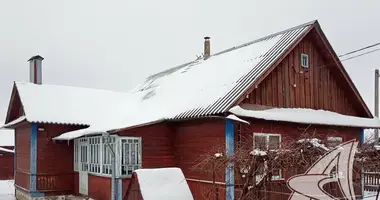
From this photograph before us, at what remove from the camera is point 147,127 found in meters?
15.0

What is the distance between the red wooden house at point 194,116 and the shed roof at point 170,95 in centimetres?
5

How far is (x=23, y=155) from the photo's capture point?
63.7 ft

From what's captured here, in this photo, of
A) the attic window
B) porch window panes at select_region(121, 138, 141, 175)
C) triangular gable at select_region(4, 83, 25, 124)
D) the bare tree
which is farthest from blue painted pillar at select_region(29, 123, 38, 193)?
the bare tree

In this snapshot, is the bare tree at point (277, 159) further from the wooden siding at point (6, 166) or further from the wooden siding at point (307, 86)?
the wooden siding at point (6, 166)

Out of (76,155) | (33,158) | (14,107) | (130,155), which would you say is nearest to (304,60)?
(130,155)

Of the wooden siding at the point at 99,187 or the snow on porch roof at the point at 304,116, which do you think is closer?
the snow on porch roof at the point at 304,116

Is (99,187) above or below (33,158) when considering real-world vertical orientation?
below

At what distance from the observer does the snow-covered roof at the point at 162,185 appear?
11641mm

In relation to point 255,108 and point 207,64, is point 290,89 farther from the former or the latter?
point 207,64

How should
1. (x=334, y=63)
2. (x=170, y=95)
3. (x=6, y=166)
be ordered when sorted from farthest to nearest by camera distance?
(x=6, y=166) → (x=170, y=95) → (x=334, y=63)

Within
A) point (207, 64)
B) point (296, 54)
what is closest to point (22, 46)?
point (207, 64)

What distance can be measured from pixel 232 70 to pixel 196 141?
9.43ft

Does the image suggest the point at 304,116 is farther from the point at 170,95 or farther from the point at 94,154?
the point at 94,154

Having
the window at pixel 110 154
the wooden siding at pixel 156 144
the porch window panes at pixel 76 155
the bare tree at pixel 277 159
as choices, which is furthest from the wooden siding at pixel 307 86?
the porch window panes at pixel 76 155
